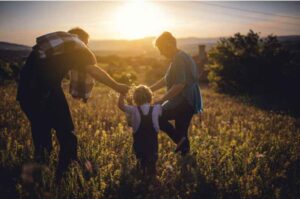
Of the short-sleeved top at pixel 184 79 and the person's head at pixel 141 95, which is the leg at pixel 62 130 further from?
the short-sleeved top at pixel 184 79

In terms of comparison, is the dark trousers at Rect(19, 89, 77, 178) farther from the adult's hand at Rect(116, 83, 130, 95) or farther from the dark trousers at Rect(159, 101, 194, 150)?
the dark trousers at Rect(159, 101, 194, 150)

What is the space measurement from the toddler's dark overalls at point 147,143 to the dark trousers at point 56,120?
98 cm

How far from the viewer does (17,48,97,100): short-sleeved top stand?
4113 mm

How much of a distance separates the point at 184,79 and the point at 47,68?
2.24 m

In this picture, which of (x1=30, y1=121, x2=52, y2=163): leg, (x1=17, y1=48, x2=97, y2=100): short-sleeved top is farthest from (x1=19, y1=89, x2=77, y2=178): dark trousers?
(x1=17, y1=48, x2=97, y2=100): short-sleeved top

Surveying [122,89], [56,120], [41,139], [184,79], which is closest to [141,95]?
[122,89]

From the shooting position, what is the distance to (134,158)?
218 inches

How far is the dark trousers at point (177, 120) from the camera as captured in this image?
570 cm

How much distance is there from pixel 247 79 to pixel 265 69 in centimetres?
131

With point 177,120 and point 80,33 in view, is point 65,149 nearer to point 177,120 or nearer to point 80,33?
point 80,33

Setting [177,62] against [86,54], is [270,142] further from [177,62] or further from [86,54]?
[86,54]

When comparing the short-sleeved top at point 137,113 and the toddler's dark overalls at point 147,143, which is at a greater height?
the short-sleeved top at point 137,113

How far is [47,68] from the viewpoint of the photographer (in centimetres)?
411

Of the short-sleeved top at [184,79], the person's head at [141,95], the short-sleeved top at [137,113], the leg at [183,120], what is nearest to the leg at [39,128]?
the short-sleeved top at [137,113]
